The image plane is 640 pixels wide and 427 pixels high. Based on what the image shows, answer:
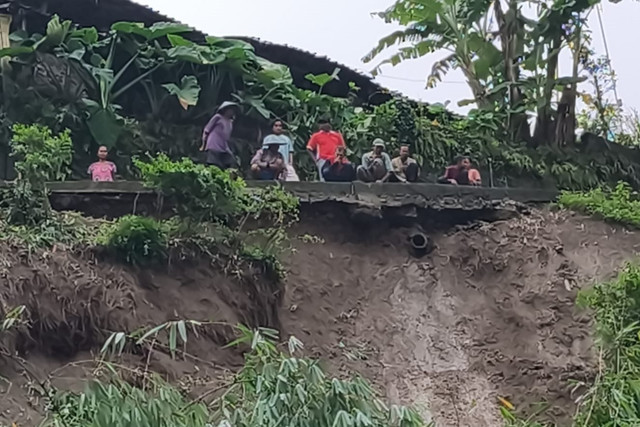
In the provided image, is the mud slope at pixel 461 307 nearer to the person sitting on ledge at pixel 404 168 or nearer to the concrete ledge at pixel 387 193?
the concrete ledge at pixel 387 193

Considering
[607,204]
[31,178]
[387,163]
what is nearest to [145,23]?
[387,163]

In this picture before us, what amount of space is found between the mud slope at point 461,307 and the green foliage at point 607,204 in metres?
0.20

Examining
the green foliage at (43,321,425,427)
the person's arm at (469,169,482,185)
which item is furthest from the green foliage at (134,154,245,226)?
the person's arm at (469,169,482,185)

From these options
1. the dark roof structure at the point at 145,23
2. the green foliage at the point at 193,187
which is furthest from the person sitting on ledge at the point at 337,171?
the dark roof structure at the point at 145,23

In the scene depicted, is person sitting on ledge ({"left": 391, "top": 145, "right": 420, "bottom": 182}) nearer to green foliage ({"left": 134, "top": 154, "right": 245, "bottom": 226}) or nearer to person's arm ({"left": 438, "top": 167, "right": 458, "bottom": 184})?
person's arm ({"left": 438, "top": 167, "right": 458, "bottom": 184})

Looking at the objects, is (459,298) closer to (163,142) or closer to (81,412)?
(163,142)

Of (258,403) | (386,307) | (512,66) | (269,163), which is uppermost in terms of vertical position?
(512,66)

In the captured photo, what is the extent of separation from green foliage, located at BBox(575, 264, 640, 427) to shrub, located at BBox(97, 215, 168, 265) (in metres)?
4.07

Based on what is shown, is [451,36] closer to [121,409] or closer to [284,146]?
[284,146]

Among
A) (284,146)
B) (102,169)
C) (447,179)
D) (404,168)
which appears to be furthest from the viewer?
(447,179)

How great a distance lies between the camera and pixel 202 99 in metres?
12.9

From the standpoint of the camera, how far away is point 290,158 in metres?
12.0

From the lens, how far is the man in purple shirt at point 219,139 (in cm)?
1155

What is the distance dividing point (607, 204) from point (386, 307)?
10.1 ft
